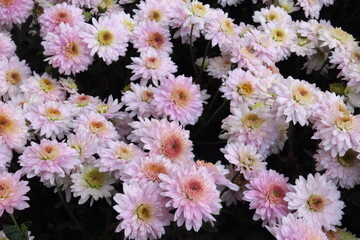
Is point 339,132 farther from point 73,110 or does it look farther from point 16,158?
point 16,158

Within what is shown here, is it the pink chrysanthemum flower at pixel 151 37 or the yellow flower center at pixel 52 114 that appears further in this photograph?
the pink chrysanthemum flower at pixel 151 37

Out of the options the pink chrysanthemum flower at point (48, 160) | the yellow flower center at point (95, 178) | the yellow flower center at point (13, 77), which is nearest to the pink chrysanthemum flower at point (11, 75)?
the yellow flower center at point (13, 77)

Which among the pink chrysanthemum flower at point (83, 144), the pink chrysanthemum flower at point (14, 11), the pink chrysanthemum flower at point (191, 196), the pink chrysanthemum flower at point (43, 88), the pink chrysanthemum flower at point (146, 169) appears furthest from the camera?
the pink chrysanthemum flower at point (14, 11)

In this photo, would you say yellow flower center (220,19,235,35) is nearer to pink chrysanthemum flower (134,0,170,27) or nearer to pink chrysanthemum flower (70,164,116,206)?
pink chrysanthemum flower (134,0,170,27)

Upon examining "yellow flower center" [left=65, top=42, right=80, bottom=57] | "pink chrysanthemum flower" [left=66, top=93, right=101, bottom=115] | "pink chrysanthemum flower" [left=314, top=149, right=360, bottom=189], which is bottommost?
"pink chrysanthemum flower" [left=66, top=93, right=101, bottom=115]

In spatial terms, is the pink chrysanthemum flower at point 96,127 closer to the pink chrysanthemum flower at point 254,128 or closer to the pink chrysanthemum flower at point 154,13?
the pink chrysanthemum flower at point 254,128

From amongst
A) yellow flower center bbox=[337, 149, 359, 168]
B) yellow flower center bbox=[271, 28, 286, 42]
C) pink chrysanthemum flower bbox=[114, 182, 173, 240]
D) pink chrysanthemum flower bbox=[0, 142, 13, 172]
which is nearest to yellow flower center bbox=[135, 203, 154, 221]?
pink chrysanthemum flower bbox=[114, 182, 173, 240]

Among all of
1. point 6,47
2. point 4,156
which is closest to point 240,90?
point 4,156

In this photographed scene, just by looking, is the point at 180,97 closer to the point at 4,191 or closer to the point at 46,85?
the point at 46,85
